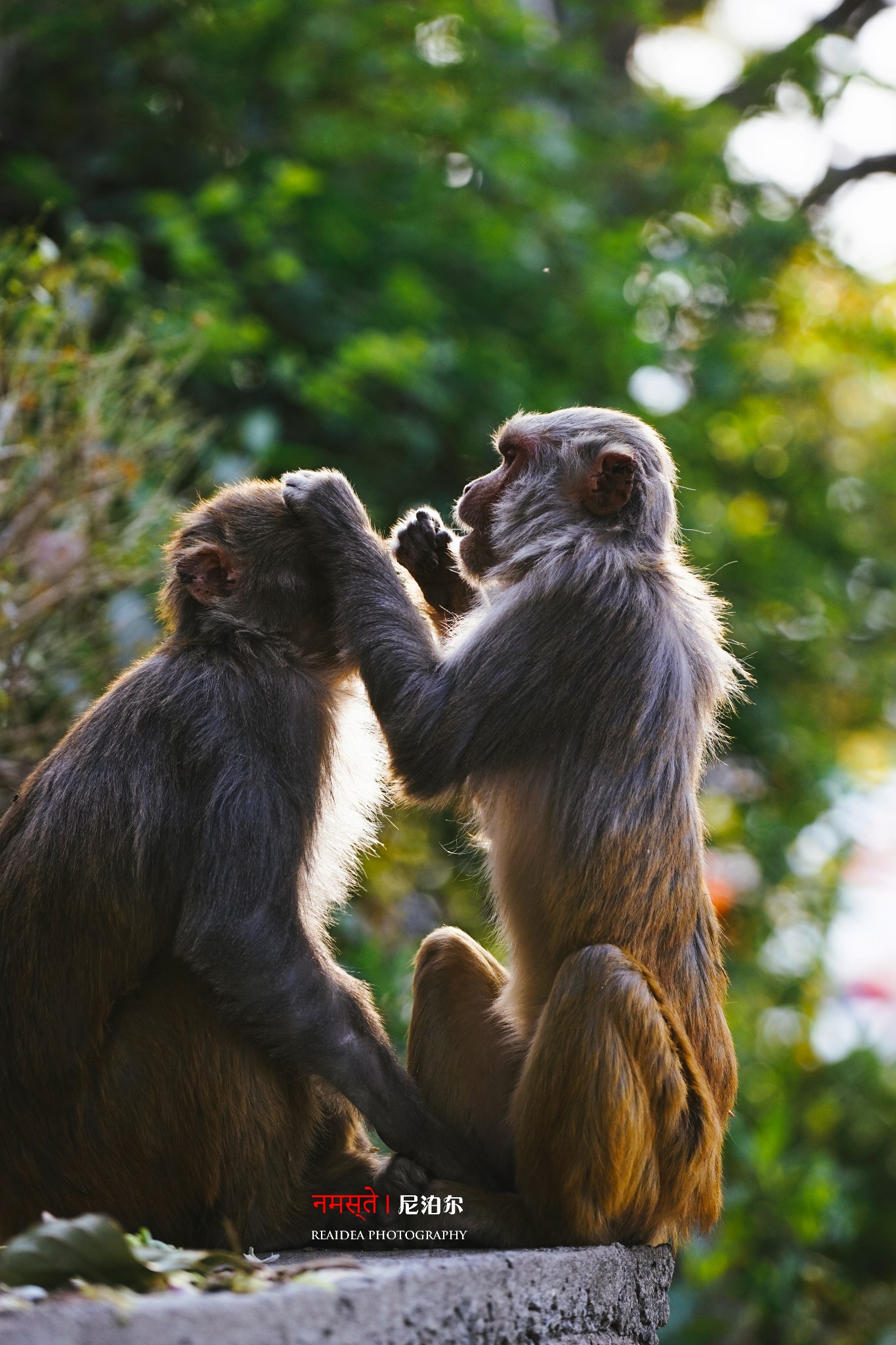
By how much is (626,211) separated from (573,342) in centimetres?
239

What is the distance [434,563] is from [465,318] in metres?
4.28

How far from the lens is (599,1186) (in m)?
2.90

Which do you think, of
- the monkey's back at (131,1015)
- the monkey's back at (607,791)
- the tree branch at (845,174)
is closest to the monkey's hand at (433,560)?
the monkey's back at (607,791)

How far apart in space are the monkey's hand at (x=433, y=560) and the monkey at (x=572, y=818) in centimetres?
22

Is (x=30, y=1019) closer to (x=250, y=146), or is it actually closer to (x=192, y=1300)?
(x=192, y=1300)

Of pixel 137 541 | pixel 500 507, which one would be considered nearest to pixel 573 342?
pixel 137 541

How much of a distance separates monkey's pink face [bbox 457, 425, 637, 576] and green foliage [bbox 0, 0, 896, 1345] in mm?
2177

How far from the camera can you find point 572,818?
10.3ft

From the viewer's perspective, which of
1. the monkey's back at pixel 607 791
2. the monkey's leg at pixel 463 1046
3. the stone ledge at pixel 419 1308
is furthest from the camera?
the monkey's leg at pixel 463 1046

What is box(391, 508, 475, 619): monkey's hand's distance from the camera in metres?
3.75

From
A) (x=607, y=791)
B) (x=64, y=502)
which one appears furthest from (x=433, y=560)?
(x=64, y=502)

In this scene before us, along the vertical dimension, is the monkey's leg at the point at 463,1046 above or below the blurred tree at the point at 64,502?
below

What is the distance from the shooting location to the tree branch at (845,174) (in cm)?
1181

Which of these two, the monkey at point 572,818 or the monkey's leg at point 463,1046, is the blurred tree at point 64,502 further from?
the monkey's leg at point 463,1046
